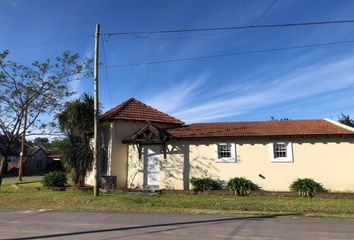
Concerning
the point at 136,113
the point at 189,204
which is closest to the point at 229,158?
the point at 189,204

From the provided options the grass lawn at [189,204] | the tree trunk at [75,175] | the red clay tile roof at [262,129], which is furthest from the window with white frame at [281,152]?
the tree trunk at [75,175]

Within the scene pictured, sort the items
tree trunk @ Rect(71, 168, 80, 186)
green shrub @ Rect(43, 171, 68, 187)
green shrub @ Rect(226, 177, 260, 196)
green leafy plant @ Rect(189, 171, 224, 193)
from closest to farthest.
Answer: green shrub @ Rect(226, 177, 260, 196) → green leafy plant @ Rect(189, 171, 224, 193) → green shrub @ Rect(43, 171, 68, 187) → tree trunk @ Rect(71, 168, 80, 186)

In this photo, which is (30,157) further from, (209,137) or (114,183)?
(209,137)

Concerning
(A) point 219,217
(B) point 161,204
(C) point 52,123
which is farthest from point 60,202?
(A) point 219,217

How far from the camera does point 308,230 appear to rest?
958 cm

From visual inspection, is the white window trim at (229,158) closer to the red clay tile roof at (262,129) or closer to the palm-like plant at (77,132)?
the red clay tile roof at (262,129)

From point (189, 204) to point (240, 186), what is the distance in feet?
13.5

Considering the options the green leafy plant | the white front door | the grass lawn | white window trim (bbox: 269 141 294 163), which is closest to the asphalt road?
the grass lawn

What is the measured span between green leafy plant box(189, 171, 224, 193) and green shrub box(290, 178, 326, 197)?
373 cm

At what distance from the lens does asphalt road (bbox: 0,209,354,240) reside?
28.8 ft

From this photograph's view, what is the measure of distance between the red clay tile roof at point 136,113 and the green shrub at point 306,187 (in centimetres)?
882

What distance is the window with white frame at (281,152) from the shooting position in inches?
746

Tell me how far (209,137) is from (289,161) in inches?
168

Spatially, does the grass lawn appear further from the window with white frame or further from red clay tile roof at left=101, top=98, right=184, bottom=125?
red clay tile roof at left=101, top=98, right=184, bottom=125
